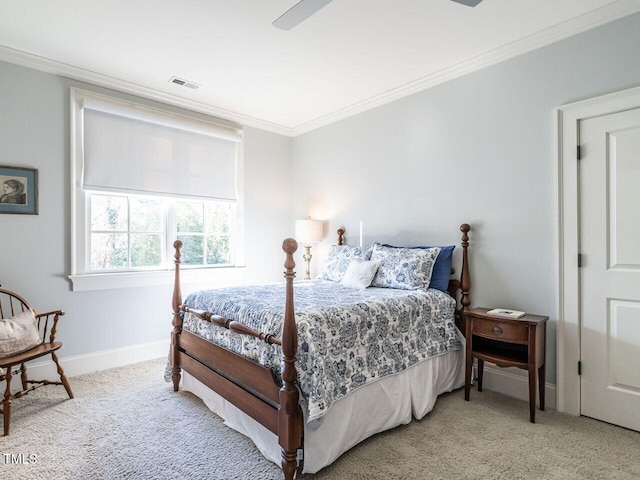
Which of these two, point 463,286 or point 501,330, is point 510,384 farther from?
point 463,286

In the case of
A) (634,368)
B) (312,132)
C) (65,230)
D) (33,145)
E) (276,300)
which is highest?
(312,132)

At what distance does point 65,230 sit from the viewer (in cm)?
307

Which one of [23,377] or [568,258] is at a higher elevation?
[568,258]

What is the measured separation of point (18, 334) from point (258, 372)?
1.77 metres

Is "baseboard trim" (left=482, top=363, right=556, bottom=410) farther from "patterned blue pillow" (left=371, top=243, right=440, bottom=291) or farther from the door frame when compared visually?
"patterned blue pillow" (left=371, top=243, right=440, bottom=291)

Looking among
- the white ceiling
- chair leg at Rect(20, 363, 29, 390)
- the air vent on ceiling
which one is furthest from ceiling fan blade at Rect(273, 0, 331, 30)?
chair leg at Rect(20, 363, 29, 390)

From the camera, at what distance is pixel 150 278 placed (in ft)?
11.5

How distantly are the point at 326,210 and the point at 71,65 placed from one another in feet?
9.11

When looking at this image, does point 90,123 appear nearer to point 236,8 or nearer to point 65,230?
point 65,230

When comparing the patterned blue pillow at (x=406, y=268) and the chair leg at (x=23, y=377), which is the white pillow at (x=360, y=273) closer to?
the patterned blue pillow at (x=406, y=268)

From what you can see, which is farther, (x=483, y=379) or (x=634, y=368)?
(x=483, y=379)

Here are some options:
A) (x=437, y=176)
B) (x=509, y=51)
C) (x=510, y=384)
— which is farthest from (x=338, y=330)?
(x=509, y=51)

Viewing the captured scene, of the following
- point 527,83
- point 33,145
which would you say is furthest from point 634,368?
point 33,145

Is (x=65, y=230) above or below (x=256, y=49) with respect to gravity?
below
